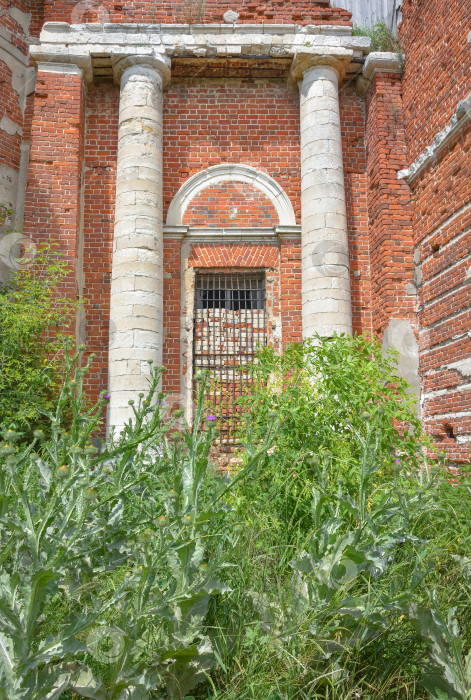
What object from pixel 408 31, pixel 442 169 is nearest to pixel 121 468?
pixel 442 169

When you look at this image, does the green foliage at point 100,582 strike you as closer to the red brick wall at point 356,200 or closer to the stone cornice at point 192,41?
the red brick wall at point 356,200

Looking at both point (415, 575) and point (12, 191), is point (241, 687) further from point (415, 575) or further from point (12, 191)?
point (12, 191)

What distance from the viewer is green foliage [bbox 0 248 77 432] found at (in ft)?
24.7

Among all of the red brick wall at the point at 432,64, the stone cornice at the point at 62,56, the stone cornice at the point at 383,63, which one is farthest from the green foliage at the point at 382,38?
the stone cornice at the point at 62,56

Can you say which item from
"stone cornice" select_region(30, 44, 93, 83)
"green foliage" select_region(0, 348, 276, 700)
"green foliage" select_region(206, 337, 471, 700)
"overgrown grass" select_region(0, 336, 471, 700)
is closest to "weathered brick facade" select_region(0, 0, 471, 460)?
"stone cornice" select_region(30, 44, 93, 83)

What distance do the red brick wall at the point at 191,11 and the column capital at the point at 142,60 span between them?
741 mm

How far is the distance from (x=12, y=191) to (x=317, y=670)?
8696 millimetres

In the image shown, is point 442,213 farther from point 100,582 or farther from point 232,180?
point 100,582

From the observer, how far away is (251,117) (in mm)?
9734

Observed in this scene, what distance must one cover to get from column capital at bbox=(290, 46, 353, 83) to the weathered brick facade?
2 centimetres

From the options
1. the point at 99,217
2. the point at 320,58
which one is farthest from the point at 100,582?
the point at 320,58

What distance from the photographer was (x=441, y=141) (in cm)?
785

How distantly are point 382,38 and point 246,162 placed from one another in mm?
2929

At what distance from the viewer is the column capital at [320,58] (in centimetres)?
921
